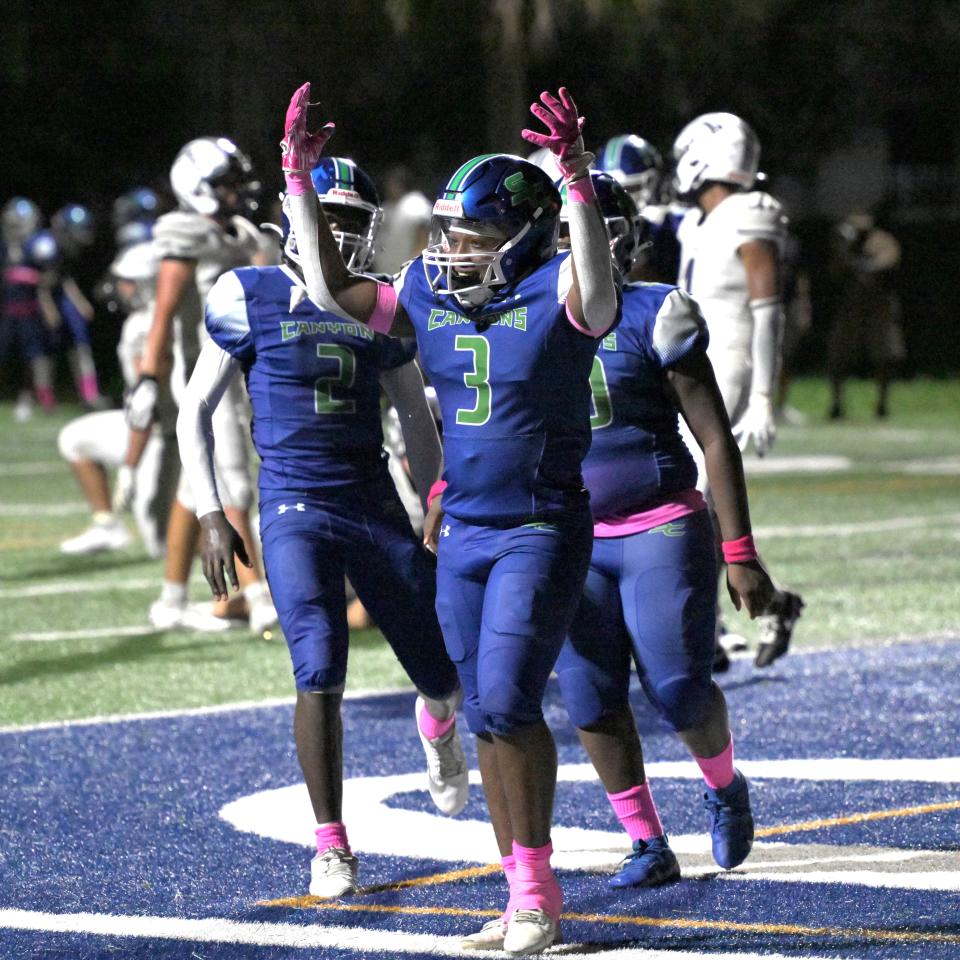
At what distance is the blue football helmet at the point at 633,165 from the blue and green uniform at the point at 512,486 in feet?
10.8

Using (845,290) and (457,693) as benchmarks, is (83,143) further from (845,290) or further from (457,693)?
(457,693)

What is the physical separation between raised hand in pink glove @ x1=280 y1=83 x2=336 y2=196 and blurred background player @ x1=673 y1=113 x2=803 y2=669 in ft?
10.0

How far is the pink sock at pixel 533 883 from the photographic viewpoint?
187 inches

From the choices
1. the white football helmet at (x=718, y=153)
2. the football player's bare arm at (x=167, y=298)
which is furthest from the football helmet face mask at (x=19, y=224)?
the white football helmet at (x=718, y=153)

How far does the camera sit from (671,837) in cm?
593

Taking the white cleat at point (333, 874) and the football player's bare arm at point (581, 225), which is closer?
the football player's bare arm at point (581, 225)

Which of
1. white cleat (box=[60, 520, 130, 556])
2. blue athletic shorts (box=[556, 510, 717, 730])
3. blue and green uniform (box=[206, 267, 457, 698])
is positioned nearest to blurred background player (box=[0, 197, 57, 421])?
white cleat (box=[60, 520, 130, 556])

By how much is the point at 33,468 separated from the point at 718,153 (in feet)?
39.4

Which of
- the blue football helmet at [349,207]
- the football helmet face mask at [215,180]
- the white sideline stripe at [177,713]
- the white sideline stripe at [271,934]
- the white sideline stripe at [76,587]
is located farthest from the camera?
the white sideline stripe at [76,587]

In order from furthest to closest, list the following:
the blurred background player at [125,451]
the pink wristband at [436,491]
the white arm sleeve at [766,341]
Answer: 1. the blurred background player at [125,451]
2. the white arm sleeve at [766,341]
3. the pink wristband at [436,491]

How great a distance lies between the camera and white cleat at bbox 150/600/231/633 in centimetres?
1011

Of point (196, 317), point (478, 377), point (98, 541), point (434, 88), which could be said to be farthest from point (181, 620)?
point (434, 88)

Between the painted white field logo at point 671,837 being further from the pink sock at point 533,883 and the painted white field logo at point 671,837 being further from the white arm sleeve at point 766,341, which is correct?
the white arm sleeve at point 766,341

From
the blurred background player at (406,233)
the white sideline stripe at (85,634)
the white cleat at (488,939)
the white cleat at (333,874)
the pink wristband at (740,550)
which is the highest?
the pink wristband at (740,550)
